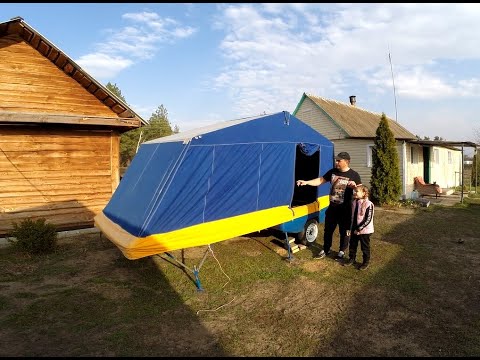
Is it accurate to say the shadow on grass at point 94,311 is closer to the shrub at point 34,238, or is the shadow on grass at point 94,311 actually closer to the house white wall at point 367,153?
the shrub at point 34,238

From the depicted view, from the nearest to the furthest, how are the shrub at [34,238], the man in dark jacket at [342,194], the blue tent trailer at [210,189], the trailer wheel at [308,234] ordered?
1. the blue tent trailer at [210,189]
2. the man in dark jacket at [342,194]
3. the shrub at [34,238]
4. the trailer wheel at [308,234]

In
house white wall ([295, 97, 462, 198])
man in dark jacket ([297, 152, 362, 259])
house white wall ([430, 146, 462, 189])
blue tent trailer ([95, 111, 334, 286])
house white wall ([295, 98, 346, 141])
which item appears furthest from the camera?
house white wall ([430, 146, 462, 189])

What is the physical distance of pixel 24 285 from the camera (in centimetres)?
552

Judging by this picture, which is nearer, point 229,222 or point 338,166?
point 229,222

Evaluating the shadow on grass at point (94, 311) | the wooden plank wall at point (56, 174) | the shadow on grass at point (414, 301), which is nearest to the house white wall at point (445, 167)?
the shadow on grass at point (414, 301)

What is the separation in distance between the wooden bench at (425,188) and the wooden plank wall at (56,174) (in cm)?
1440

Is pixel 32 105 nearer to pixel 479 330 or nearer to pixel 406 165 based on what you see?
pixel 479 330

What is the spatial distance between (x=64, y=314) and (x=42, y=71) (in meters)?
7.07

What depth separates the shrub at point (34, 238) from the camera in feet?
23.0

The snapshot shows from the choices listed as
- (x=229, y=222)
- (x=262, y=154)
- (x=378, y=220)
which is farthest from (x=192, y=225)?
(x=378, y=220)

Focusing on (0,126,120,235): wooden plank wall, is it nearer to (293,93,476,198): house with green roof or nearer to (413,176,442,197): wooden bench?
(293,93,476,198): house with green roof

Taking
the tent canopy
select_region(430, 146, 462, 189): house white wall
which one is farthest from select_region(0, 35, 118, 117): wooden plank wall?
select_region(430, 146, 462, 189): house white wall

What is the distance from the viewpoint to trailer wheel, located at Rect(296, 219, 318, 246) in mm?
7564

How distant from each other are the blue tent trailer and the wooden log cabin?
290 centimetres
